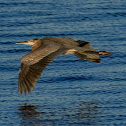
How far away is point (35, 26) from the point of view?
1683 centimetres

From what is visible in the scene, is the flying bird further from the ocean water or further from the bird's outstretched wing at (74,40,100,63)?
the ocean water

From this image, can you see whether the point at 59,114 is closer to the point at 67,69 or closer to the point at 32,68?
the point at 32,68

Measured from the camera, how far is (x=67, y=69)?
12914 mm

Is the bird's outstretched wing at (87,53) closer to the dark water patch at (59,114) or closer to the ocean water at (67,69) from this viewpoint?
the ocean water at (67,69)

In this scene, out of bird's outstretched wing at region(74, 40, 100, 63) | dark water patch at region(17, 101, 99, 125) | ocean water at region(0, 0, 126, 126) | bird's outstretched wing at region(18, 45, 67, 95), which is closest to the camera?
dark water patch at region(17, 101, 99, 125)

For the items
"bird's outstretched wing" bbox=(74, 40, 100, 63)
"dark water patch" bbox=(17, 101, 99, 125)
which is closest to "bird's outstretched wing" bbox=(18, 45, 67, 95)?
"dark water patch" bbox=(17, 101, 99, 125)

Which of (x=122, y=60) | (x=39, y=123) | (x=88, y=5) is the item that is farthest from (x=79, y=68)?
(x=88, y=5)

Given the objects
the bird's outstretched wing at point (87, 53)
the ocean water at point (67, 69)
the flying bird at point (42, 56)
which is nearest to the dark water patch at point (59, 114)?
the ocean water at point (67, 69)

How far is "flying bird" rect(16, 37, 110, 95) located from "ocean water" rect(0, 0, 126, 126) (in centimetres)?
54

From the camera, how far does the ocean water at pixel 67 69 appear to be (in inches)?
387

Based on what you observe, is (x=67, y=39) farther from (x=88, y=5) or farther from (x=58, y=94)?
(x=88, y=5)

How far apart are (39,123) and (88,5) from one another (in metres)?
10.3

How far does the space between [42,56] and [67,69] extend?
107 inches

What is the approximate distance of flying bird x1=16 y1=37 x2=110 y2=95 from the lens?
33.1ft
